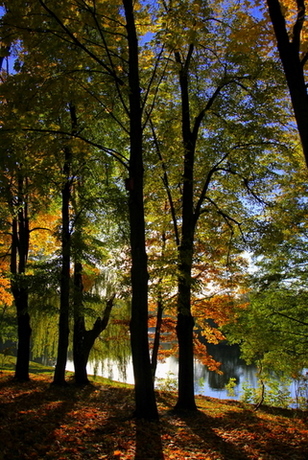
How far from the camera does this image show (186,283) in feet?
23.7

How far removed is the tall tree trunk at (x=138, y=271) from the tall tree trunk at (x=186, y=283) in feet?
4.61

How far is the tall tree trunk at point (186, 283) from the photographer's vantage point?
25.8 ft

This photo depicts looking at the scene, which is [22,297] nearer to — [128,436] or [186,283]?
[186,283]

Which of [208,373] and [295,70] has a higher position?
[295,70]

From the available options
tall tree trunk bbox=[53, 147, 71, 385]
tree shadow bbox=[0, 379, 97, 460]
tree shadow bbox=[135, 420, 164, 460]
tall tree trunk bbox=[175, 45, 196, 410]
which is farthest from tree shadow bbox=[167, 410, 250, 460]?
tall tree trunk bbox=[53, 147, 71, 385]

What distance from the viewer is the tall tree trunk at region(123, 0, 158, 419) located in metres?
5.75

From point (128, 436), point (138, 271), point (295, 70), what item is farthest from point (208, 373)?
point (295, 70)

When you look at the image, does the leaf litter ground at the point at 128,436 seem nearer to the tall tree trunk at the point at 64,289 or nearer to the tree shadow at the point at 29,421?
the tree shadow at the point at 29,421

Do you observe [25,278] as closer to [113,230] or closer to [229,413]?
[113,230]

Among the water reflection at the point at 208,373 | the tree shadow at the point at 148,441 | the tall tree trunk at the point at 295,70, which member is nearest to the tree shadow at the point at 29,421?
the tree shadow at the point at 148,441

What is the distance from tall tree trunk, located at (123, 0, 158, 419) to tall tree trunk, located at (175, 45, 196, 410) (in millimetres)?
1405

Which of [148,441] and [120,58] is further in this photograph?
[120,58]

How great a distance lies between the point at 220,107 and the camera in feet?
31.0

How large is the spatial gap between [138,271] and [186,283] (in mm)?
1613
